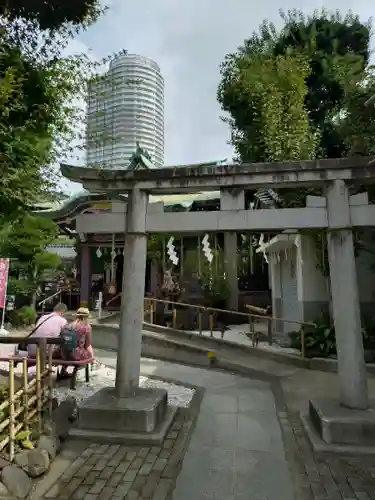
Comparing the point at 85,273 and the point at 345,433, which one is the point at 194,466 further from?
the point at 85,273

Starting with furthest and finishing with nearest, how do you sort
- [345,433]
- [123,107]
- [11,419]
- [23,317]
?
[23,317] → [123,107] → [345,433] → [11,419]

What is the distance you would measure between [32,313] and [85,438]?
1056 centimetres

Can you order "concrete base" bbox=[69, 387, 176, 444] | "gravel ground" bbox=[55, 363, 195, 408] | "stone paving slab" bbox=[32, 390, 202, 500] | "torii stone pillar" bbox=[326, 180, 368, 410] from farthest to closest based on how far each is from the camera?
"gravel ground" bbox=[55, 363, 195, 408] → "torii stone pillar" bbox=[326, 180, 368, 410] → "concrete base" bbox=[69, 387, 176, 444] → "stone paving slab" bbox=[32, 390, 202, 500]

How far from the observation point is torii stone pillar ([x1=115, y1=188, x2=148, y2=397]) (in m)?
5.30

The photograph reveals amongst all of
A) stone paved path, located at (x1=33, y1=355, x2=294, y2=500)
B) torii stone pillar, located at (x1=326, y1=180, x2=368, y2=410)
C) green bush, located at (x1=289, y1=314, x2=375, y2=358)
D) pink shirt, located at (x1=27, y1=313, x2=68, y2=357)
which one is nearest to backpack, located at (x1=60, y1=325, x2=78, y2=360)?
pink shirt, located at (x1=27, y1=313, x2=68, y2=357)

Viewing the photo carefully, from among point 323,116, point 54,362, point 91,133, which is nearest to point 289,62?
point 323,116

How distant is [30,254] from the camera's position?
12.6 metres

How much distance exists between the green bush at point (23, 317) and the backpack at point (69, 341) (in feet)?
26.7

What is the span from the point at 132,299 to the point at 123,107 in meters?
7.77

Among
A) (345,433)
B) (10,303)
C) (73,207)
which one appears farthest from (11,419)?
(73,207)

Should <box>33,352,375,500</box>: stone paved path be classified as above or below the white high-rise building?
below

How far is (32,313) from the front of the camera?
14328 millimetres

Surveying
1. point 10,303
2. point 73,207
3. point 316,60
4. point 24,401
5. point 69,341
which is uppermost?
point 316,60

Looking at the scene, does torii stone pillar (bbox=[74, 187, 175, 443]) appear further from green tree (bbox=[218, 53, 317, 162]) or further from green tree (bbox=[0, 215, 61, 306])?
green tree (bbox=[218, 53, 317, 162])
